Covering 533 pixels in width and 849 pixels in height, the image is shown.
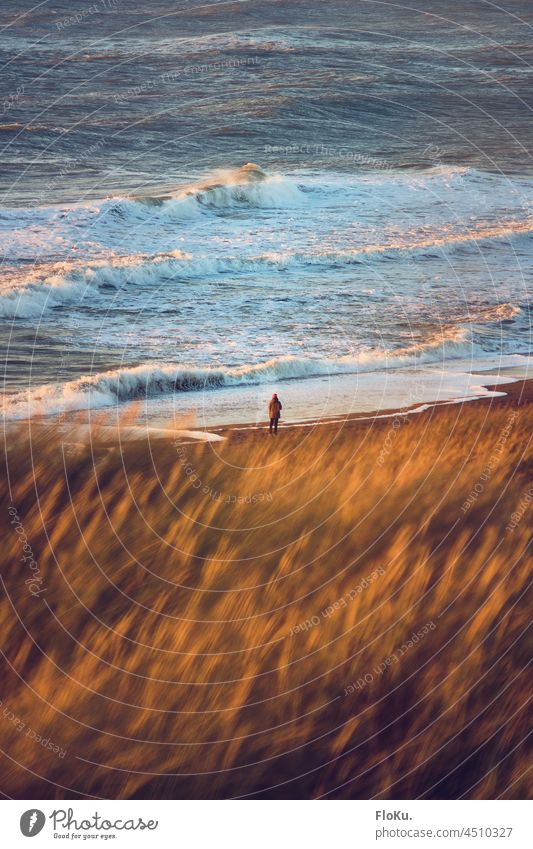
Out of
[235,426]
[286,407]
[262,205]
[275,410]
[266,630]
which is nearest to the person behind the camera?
[266,630]

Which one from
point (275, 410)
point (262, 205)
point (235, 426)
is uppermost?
point (262, 205)

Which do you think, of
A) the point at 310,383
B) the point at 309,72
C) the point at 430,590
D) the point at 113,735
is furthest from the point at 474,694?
the point at 309,72

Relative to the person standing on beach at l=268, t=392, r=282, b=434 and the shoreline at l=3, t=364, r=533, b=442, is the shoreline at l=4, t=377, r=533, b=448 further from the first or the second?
the person standing on beach at l=268, t=392, r=282, b=434

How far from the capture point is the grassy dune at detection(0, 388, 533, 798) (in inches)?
328

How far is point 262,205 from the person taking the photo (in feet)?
84.4

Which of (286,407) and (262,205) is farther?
(262,205)

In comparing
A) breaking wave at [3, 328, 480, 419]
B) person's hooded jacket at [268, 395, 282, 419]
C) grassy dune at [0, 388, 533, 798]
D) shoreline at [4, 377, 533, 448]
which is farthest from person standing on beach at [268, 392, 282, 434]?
breaking wave at [3, 328, 480, 419]

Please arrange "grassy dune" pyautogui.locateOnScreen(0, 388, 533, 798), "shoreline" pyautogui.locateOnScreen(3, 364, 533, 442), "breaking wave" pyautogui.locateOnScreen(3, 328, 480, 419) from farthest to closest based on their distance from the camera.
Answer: "breaking wave" pyautogui.locateOnScreen(3, 328, 480, 419) < "shoreline" pyautogui.locateOnScreen(3, 364, 533, 442) < "grassy dune" pyautogui.locateOnScreen(0, 388, 533, 798)

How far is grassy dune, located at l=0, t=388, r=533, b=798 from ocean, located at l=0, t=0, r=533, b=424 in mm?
3574

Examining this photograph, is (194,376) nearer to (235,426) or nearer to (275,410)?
(235,426)

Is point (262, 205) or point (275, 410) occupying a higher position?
point (262, 205)

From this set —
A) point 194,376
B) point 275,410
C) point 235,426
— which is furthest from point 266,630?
point 194,376

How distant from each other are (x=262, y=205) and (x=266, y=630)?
18.2m

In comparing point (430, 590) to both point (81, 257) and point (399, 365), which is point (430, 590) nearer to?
point (399, 365)
